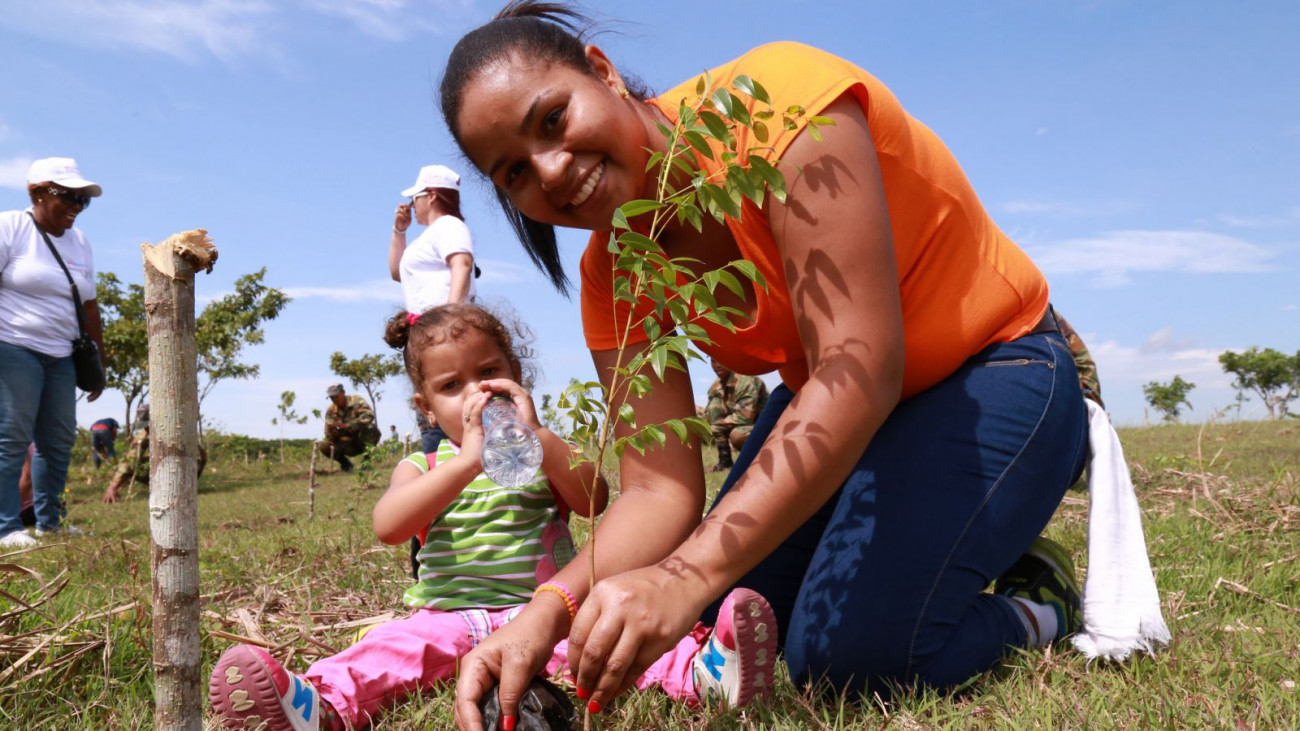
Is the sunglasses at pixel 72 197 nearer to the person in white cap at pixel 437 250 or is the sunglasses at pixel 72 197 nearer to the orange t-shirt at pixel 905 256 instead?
the person in white cap at pixel 437 250

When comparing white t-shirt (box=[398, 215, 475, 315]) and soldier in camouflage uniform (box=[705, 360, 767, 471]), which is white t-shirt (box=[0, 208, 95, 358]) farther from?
soldier in camouflage uniform (box=[705, 360, 767, 471])

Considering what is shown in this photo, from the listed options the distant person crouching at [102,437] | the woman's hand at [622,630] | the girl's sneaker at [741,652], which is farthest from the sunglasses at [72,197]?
the distant person crouching at [102,437]

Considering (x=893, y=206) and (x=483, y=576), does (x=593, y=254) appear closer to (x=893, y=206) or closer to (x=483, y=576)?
(x=893, y=206)

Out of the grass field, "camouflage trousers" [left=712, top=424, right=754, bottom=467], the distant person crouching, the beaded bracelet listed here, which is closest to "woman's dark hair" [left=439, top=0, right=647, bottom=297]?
the beaded bracelet

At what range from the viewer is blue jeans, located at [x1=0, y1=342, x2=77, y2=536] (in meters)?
6.06

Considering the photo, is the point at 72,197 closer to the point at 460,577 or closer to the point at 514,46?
the point at 460,577

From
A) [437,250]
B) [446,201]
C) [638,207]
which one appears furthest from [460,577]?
[446,201]

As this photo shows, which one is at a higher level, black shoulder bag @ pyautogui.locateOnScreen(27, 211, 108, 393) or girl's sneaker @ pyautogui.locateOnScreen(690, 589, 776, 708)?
black shoulder bag @ pyautogui.locateOnScreen(27, 211, 108, 393)

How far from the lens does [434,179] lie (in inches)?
214

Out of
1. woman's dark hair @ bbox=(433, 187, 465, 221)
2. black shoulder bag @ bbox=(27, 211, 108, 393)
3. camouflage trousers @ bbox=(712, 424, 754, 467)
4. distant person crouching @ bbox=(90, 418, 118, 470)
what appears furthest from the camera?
distant person crouching @ bbox=(90, 418, 118, 470)

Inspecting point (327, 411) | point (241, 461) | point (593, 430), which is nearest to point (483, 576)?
point (593, 430)

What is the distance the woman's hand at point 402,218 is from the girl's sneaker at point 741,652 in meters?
4.53

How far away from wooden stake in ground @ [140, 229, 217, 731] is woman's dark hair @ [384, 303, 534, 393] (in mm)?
1509

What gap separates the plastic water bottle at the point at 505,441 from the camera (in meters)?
2.81
